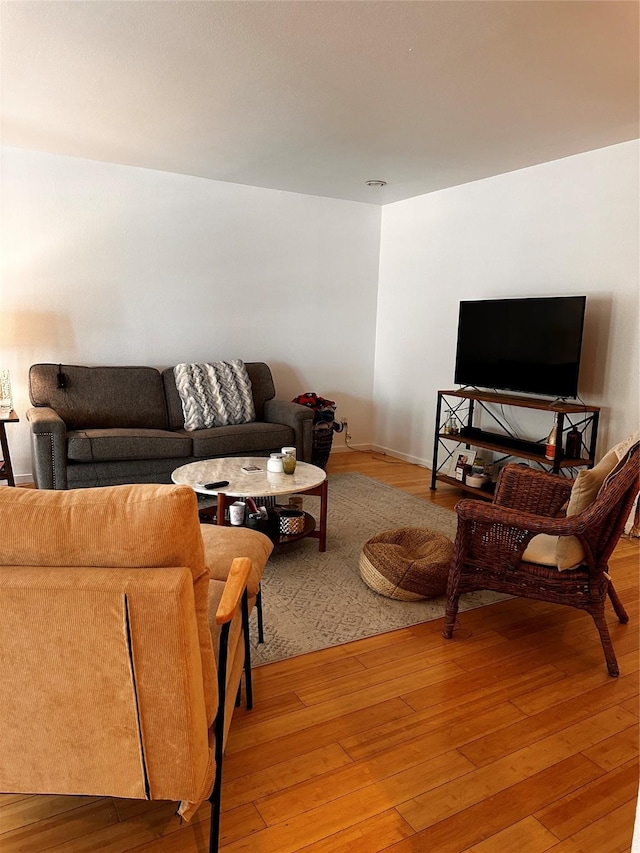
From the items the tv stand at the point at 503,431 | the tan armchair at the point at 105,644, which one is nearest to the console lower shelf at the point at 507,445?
the tv stand at the point at 503,431

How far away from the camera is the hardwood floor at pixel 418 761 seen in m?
1.53

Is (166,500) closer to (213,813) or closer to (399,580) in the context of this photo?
(213,813)

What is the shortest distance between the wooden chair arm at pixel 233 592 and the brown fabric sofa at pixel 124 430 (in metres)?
2.58

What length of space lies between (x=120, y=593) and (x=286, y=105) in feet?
9.57

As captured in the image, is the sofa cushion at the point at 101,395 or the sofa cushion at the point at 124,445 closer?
the sofa cushion at the point at 124,445

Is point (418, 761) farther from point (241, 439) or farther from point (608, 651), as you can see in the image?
point (241, 439)

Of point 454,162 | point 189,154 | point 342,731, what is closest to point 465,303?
point 454,162

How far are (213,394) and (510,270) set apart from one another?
2.46m

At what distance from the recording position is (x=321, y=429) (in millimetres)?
4906

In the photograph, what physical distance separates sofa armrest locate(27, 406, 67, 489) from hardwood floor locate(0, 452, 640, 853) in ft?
7.10

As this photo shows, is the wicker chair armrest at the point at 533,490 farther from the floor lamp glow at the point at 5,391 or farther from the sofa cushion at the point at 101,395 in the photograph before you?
the floor lamp glow at the point at 5,391

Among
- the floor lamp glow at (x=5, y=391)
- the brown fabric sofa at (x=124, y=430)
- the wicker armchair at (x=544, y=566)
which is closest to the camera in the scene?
the wicker armchair at (x=544, y=566)

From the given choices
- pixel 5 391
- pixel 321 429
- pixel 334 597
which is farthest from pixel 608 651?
pixel 5 391

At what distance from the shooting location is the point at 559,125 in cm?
340
